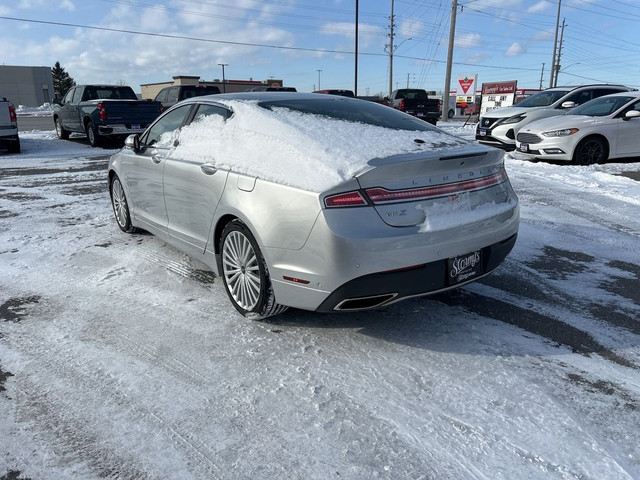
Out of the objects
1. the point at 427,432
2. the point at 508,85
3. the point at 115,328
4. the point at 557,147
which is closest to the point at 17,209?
the point at 115,328

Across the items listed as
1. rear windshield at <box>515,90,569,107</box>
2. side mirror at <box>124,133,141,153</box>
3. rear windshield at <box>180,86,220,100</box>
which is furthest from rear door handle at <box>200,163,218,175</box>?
rear windshield at <box>180,86,220,100</box>

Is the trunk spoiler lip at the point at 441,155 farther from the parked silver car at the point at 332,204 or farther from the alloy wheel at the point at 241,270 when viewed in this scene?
the alloy wheel at the point at 241,270

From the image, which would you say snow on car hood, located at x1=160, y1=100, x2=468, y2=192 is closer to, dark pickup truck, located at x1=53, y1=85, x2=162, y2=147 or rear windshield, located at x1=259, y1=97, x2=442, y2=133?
rear windshield, located at x1=259, y1=97, x2=442, y2=133

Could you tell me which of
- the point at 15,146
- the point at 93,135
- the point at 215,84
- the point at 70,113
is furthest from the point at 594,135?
the point at 215,84

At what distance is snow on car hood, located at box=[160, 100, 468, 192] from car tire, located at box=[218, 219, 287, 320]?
1.47 ft

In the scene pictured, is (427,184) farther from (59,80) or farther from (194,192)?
(59,80)

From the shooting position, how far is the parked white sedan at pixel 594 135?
1020 cm

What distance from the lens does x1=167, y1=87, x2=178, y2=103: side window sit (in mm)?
17812

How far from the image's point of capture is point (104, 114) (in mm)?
Result: 14398

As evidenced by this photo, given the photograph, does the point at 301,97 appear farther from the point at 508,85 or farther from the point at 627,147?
the point at 508,85

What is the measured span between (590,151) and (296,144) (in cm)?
921

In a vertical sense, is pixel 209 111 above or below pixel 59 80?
below

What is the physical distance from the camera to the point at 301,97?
429 cm

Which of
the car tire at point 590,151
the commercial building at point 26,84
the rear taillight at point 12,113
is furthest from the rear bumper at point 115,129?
the commercial building at point 26,84
